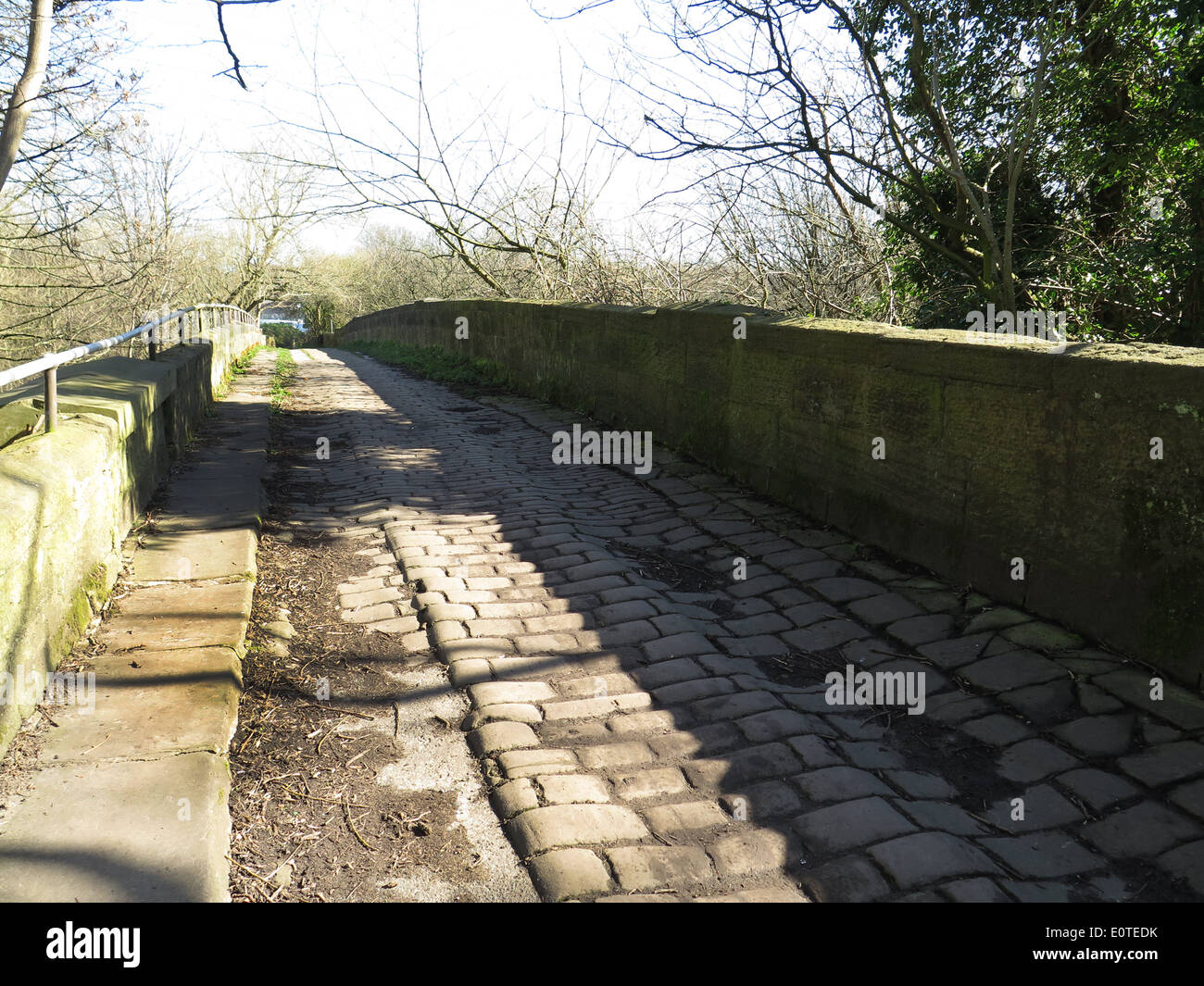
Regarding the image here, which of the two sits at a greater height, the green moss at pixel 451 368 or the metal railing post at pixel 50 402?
the green moss at pixel 451 368

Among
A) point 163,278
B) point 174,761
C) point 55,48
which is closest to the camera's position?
point 174,761

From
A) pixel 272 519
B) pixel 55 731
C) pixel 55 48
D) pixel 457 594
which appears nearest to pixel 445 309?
pixel 55 48

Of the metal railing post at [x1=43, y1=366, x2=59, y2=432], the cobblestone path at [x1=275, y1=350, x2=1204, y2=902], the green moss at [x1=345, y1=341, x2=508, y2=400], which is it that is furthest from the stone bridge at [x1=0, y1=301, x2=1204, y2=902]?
the green moss at [x1=345, y1=341, x2=508, y2=400]

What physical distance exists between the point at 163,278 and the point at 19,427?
18.5m

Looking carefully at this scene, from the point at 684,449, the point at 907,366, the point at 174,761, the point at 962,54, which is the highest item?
the point at 962,54

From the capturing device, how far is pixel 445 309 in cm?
1628

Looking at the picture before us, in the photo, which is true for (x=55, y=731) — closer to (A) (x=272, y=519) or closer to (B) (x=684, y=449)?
(A) (x=272, y=519)

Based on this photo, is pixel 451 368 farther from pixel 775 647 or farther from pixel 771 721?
pixel 771 721

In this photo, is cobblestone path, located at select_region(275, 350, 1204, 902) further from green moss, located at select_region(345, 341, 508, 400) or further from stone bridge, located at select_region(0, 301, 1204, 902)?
green moss, located at select_region(345, 341, 508, 400)

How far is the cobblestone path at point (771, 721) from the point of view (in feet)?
8.14

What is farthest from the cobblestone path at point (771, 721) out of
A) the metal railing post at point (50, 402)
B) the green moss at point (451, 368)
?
the green moss at point (451, 368)

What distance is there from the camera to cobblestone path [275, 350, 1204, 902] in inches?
97.7

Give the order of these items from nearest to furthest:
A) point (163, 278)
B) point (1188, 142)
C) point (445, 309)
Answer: point (1188, 142), point (445, 309), point (163, 278)

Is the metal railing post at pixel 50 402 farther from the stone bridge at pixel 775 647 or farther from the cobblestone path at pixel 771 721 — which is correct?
the cobblestone path at pixel 771 721
